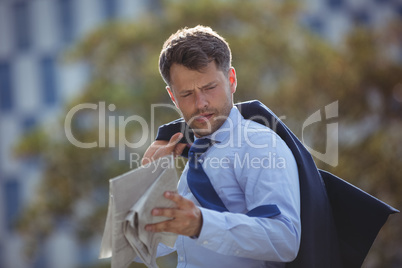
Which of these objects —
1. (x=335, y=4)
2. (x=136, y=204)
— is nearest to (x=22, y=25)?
(x=335, y=4)

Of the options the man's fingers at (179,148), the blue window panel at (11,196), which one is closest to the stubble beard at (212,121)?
the man's fingers at (179,148)

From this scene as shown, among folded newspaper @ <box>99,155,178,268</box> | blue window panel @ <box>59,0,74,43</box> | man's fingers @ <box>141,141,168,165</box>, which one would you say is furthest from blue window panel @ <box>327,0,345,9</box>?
folded newspaper @ <box>99,155,178,268</box>

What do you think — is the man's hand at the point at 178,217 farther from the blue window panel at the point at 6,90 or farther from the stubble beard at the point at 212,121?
the blue window panel at the point at 6,90

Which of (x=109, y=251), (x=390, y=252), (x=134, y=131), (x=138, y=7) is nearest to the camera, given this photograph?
(x=109, y=251)

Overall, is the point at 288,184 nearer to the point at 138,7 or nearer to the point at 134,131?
the point at 134,131

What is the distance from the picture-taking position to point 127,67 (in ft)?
30.0

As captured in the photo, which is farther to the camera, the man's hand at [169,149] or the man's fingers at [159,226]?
the man's hand at [169,149]

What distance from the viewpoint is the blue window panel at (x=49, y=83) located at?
50.9ft

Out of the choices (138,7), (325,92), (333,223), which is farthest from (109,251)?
(138,7)

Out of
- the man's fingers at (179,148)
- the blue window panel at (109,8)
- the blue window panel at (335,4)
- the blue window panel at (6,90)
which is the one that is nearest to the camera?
the man's fingers at (179,148)

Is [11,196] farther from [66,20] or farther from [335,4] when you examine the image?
[335,4]

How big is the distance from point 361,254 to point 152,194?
0.82m

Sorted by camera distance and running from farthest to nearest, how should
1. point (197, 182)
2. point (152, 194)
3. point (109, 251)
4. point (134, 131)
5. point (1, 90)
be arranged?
point (1, 90), point (134, 131), point (197, 182), point (109, 251), point (152, 194)

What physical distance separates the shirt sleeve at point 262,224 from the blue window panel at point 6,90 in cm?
1510
